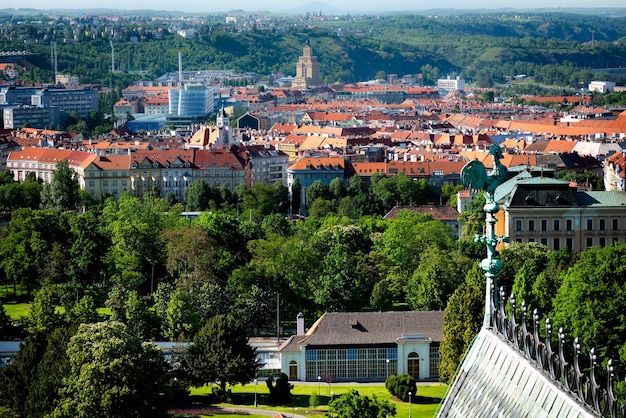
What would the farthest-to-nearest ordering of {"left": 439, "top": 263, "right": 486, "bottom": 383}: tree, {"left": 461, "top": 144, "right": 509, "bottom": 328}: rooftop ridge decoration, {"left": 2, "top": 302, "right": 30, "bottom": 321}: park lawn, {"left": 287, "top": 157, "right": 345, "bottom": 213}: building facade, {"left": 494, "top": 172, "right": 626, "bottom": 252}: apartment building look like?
{"left": 287, "top": 157, "right": 345, "bottom": 213}: building facade → {"left": 494, "top": 172, "right": 626, "bottom": 252}: apartment building → {"left": 2, "top": 302, "right": 30, "bottom": 321}: park lawn → {"left": 439, "top": 263, "right": 486, "bottom": 383}: tree → {"left": 461, "top": 144, "right": 509, "bottom": 328}: rooftop ridge decoration

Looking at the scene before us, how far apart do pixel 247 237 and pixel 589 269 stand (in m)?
30.9

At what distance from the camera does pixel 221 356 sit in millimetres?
48531

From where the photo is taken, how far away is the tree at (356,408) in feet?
126

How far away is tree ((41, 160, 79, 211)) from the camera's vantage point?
9944 cm

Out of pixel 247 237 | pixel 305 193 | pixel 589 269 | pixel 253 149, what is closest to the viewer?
pixel 589 269

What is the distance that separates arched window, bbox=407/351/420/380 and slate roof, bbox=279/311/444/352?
2.37ft

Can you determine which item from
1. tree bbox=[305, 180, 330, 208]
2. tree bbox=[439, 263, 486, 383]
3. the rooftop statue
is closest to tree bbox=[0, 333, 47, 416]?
tree bbox=[439, 263, 486, 383]

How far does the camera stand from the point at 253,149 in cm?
12162

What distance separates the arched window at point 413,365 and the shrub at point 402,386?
11.4 ft

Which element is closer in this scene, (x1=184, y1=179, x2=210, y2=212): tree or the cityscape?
the cityscape

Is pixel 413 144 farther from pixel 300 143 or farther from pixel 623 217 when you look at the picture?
pixel 623 217

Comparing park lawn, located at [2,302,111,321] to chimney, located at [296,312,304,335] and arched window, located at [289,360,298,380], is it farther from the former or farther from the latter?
arched window, located at [289,360,298,380]

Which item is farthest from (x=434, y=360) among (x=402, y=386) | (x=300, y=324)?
(x=300, y=324)

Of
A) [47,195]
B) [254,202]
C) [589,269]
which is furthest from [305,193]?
[589,269]
